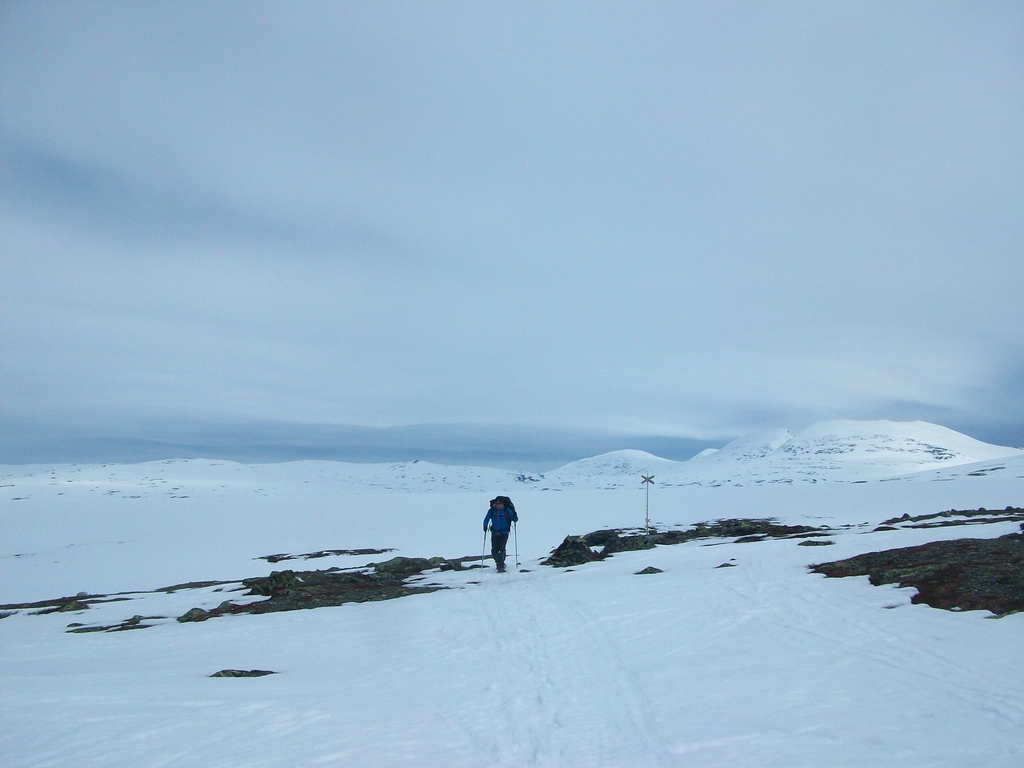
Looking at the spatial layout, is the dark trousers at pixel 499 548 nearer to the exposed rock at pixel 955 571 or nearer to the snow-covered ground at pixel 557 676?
the snow-covered ground at pixel 557 676

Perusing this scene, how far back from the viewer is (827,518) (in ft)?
125

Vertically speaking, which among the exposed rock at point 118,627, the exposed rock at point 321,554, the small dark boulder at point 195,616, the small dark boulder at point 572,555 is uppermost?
the small dark boulder at point 572,555

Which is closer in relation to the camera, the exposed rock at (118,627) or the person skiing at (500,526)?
the exposed rock at (118,627)

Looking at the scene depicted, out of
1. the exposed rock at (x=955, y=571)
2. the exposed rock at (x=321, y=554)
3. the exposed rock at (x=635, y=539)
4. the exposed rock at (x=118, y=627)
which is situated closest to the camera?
the exposed rock at (x=955, y=571)

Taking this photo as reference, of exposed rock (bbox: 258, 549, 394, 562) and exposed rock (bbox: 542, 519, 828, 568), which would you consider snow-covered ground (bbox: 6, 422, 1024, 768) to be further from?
exposed rock (bbox: 258, 549, 394, 562)

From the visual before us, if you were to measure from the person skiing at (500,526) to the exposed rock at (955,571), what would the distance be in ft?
31.9

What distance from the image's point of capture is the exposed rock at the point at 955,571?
9719mm

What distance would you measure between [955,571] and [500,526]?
12808mm

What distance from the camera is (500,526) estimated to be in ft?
67.0

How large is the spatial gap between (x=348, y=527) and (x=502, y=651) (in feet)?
137

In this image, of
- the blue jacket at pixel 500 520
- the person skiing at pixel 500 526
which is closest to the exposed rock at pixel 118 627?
the person skiing at pixel 500 526

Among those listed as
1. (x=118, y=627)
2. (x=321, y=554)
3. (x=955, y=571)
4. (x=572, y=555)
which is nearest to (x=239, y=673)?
(x=118, y=627)

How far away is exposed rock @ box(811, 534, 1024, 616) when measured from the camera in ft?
31.9

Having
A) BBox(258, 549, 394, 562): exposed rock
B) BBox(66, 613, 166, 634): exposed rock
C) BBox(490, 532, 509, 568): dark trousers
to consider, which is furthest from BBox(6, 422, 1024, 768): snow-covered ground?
BBox(258, 549, 394, 562): exposed rock
